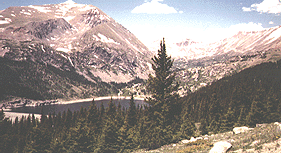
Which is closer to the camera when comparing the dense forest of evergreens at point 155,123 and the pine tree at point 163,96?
the pine tree at point 163,96

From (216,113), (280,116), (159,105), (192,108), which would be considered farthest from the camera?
(192,108)

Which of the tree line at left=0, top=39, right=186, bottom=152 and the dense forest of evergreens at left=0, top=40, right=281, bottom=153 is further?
the dense forest of evergreens at left=0, top=40, right=281, bottom=153

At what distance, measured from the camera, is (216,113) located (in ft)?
269

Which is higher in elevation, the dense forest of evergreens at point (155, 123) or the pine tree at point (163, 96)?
the pine tree at point (163, 96)

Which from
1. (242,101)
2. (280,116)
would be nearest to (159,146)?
(280,116)

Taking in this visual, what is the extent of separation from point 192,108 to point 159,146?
132422mm

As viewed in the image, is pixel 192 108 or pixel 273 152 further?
pixel 192 108

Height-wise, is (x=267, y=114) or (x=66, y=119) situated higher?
(x=267, y=114)

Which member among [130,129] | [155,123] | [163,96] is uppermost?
[163,96]

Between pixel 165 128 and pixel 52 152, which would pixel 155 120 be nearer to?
pixel 165 128

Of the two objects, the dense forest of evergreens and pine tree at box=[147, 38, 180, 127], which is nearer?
pine tree at box=[147, 38, 180, 127]

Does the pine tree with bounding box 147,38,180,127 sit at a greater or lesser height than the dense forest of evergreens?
greater

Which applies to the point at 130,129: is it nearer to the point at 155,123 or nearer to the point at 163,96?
the point at 155,123

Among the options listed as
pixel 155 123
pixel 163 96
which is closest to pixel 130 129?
pixel 155 123
